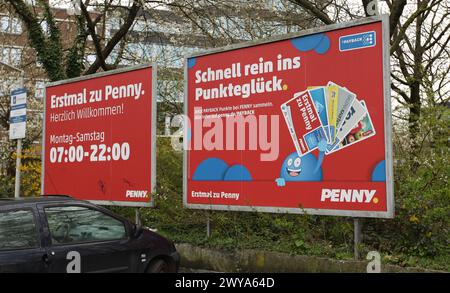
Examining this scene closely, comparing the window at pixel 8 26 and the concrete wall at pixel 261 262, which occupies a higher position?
the window at pixel 8 26

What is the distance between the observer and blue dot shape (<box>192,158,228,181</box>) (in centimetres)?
878

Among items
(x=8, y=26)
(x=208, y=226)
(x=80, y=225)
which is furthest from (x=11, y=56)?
(x=80, y=225)

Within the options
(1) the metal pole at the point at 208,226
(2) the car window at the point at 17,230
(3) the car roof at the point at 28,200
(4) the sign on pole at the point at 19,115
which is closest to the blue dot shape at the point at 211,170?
(1) the metal pole at the point at 208,226

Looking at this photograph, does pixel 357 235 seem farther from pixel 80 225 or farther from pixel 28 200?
pixel 28 200

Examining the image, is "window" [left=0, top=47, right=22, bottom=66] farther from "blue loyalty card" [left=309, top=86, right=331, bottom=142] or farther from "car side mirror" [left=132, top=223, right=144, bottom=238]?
"blue loyalty card" [left=309, top=86, right=331, bottom=142]

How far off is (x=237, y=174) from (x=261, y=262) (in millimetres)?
1505

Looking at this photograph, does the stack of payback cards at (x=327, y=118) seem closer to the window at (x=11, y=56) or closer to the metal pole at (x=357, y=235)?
the metal pole at (x=357, y=235)

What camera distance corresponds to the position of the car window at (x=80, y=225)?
5996 mm

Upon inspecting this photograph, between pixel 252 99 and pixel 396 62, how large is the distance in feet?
40.4

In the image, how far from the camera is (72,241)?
20.0 feet

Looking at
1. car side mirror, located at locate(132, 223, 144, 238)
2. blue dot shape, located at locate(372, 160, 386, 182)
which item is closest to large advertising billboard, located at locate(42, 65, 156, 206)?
car side mirror, located at locate(132, 223, 144, 238)

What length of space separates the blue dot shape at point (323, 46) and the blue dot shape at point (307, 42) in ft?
0.16

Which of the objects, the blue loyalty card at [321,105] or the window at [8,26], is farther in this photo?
the window at [8,26]

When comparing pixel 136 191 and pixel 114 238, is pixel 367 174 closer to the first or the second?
pixel 114 238
